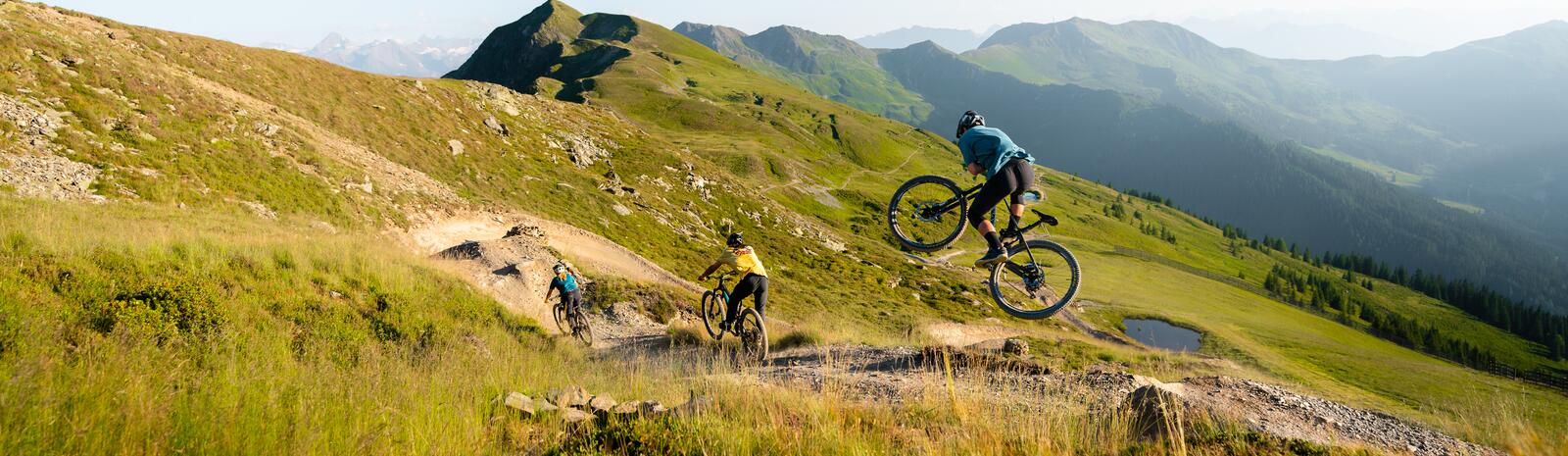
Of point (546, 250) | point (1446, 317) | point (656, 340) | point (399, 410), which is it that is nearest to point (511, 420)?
point (399, 410)

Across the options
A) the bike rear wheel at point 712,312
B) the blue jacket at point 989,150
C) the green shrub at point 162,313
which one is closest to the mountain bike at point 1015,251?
the blue jacket at point 989,150

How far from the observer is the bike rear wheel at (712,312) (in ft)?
68.2

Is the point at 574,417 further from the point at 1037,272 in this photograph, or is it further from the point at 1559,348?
the point at 1559,348

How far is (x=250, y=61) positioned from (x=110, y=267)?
45.9 m

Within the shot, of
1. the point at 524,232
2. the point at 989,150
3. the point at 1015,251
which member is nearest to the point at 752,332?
the point at 1015,251

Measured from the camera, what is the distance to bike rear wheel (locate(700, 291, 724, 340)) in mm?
20781

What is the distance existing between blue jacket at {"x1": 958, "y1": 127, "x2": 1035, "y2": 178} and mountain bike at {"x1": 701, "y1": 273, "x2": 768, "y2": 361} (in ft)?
30.3

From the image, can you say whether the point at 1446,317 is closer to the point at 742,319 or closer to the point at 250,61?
the point at 742,319

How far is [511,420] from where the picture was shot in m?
7.90

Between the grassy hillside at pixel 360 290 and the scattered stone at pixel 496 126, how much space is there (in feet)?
2.20

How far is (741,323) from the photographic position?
19.6 meters

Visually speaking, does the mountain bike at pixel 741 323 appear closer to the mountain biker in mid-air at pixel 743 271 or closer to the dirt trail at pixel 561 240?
the mountain biker in mid-air at pixel 743 271

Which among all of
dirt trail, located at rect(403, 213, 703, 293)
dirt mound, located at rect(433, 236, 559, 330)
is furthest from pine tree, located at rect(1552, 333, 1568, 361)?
dirt mound, located at rect(433, 236, 559, 330)

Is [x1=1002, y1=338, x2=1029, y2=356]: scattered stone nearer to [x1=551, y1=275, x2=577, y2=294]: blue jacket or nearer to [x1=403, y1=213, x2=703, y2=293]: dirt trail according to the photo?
[x1=551, y1=275, x2=577, y2=294]: blue jacket
